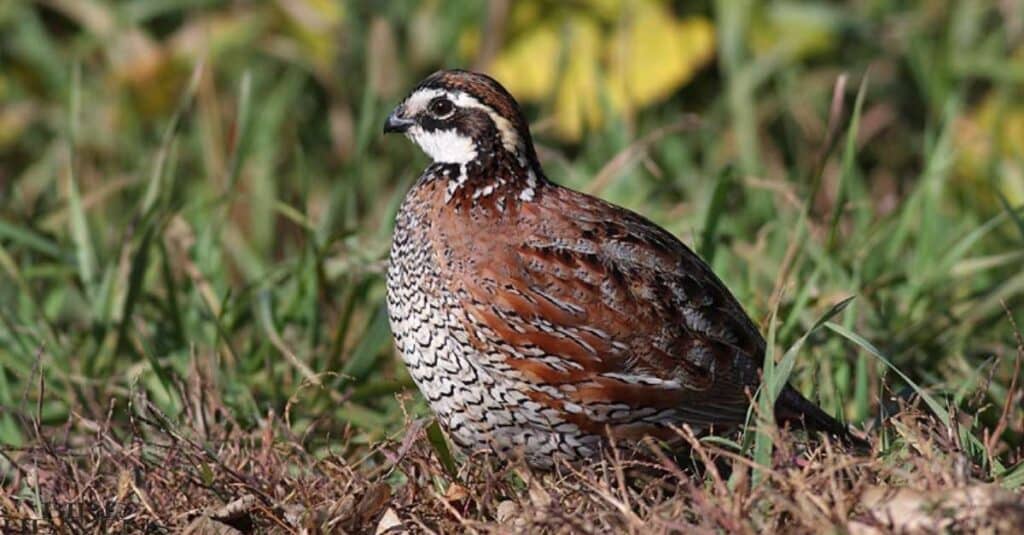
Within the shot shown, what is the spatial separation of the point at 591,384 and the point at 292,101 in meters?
3.70

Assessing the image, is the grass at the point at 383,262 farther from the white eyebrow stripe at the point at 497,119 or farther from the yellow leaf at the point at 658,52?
the white eyebrow stripe at the point at 497,119

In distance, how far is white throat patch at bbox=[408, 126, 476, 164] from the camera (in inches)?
159

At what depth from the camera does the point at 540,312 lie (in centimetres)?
371

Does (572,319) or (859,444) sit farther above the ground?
(572,319)

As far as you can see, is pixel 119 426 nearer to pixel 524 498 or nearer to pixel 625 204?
pixel 524 498

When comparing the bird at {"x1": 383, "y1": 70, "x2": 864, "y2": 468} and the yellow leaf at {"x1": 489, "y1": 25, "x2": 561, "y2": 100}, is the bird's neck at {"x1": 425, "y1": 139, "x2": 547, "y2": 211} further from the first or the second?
the yellow leaf at {"x1": 489, "y1": 25, "x2": 561, "y2": 100}

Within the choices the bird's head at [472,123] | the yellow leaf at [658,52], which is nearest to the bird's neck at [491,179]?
the bird's head at [472,123]

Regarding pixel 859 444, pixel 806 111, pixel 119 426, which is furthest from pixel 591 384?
pixel 806 111

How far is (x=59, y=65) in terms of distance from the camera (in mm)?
7148

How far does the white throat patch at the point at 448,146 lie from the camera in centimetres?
404

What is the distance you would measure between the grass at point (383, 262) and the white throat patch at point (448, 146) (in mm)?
675

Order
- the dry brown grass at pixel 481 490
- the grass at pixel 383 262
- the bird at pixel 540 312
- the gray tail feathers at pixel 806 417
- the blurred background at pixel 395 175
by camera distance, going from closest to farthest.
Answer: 1. the dry brown grass at pixel 481 490
2. the grass at pixel 383 262
3. the bird at pixel 540 312
4. the gray tail feathers at pixel 806 417
5. the blurred background at pixel 395 175

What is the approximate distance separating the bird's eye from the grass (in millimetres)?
756

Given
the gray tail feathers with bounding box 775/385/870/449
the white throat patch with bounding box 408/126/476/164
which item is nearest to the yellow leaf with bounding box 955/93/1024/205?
the gray tail feathers with bounding box 775/385/870/449
